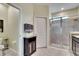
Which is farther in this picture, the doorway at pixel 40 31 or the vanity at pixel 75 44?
the doorway at pixel 40 31

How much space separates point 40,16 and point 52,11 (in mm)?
265

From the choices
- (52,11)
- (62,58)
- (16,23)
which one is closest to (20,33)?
(16,23)

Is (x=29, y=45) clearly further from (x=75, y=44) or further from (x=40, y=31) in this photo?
(x=75, y=44)

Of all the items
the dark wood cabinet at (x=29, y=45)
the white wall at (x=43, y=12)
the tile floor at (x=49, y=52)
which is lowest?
the tile floor at (x=49, y=52)

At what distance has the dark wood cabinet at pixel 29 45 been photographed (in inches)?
109

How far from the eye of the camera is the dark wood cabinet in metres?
2.77

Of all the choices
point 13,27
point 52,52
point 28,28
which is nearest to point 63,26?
point 52,52

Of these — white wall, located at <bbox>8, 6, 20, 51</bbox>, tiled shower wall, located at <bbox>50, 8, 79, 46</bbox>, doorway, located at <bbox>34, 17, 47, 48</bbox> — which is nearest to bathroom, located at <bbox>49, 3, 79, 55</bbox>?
tiled shower wall, located at <bbox>50, 8, 79, 46</bbox>

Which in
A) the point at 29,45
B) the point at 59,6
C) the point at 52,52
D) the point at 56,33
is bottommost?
the point at 52,52

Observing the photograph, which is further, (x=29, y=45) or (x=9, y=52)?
(x=29, y=45)

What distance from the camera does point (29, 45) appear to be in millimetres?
2826

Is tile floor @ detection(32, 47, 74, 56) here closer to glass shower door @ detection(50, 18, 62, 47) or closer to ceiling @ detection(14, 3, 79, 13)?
glass shower door @ detection(50, 18, 62, 47)

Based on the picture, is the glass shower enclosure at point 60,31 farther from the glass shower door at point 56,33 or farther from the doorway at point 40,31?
the doorway at point 40,31

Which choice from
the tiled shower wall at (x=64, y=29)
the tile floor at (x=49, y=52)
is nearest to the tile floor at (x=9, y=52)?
the tile floor at (x=49, y=52)
